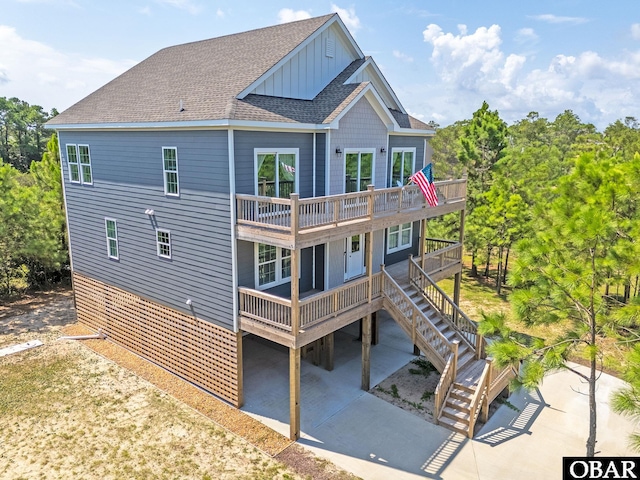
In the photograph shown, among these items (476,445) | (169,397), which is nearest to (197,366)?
(169,397)

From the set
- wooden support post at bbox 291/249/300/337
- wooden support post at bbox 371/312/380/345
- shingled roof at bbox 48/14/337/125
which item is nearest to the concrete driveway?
wooden support post at bbox 371/312/380/345

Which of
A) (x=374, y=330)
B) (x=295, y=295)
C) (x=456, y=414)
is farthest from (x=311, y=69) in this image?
(x=456, y=414)

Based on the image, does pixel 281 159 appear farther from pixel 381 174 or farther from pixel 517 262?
pixel 517 262

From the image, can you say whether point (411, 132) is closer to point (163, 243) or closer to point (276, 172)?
point (276, 172)

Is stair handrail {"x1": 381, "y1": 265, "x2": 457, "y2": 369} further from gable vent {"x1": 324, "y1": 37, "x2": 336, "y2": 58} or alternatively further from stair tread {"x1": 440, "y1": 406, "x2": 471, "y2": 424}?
gable vent {"x1": 324, "y1": 37, "x2": 336, "y2": 58}

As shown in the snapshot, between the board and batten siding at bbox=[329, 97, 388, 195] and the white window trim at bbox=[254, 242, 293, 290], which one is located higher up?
the board and batten siding at bbox=[329, 97, 388, 195]

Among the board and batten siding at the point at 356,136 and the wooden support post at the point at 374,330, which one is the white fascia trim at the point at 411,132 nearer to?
the board and batten siding at the point at 356,136

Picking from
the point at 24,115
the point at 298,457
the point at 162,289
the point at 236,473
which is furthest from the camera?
the point at 24,115
